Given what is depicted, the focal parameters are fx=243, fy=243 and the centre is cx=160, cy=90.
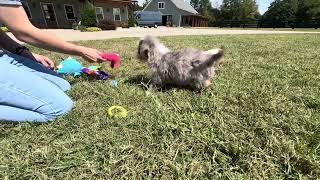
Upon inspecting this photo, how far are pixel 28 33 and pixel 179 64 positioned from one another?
6.38ft

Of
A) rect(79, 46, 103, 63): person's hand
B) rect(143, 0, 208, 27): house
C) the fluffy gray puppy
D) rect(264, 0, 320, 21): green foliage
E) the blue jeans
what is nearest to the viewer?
the blue jeans

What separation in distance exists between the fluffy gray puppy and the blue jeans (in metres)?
1.45

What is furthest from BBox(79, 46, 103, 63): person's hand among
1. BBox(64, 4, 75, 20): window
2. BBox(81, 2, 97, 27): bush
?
BBox(64, 4, 75, 20): window

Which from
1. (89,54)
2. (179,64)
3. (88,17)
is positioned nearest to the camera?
(89,54)

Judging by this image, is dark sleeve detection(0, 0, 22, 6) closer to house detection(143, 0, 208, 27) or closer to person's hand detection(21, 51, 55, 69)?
person's hand detection(21, 51, 55, 69)

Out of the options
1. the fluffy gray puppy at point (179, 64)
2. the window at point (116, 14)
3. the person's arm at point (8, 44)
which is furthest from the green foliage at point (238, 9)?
the person's arm at point (8, 44)

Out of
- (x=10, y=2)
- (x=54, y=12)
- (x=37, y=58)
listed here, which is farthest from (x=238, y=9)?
(x=10, y=2)

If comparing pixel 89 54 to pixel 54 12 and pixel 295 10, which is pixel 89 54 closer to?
pixel 54 12

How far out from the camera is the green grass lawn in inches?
81.3

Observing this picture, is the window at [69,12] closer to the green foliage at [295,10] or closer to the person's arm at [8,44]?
the person's arm at [8,44]

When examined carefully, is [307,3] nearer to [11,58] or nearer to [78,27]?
[78,27]

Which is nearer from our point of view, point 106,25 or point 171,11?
point 106,25

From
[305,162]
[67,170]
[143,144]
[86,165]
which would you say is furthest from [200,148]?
[67,170]

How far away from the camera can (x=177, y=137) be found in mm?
2480
